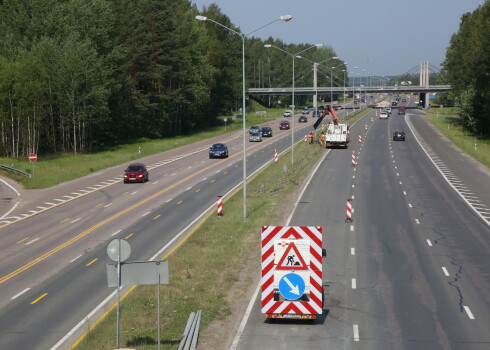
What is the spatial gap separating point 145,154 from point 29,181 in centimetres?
2149

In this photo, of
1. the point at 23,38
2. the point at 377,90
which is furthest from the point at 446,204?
the point at 377,90

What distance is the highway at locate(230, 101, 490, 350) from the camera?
1717cm

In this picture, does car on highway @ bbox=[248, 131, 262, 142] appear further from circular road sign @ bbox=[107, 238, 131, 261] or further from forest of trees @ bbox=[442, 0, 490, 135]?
circular road sign @ bbox=[107, 238, 131, 261]

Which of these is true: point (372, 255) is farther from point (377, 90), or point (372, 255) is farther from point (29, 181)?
point (377, 90)

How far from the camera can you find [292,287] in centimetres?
1756

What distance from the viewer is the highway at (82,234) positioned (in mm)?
19609

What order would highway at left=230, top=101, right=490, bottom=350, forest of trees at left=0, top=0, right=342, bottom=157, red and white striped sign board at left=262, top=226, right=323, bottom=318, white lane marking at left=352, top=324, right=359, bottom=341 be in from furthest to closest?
forest of trees at left=0, top=0, right=342, bottom=157 → red and white striped sign board at left=262, top=226, right=323, bottom=318 → highway at left=230, top=101, right=490, bottom=350 → white lane marking at left=352, top=324, right=359, bottom=341

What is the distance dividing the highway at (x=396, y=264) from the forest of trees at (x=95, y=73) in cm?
3153

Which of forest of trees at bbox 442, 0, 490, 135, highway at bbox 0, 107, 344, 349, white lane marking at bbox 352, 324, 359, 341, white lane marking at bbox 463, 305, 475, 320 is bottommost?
highway at bbox 0, 107, 344, 349

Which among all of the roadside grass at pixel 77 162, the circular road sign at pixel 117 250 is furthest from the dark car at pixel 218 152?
the circular road sign at pixel 117 250

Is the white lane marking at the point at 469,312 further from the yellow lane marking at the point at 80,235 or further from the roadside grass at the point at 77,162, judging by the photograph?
the roadside grass at the point at 77,162

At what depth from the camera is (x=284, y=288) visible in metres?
17.6

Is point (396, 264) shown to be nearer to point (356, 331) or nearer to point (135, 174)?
point (356, 331)

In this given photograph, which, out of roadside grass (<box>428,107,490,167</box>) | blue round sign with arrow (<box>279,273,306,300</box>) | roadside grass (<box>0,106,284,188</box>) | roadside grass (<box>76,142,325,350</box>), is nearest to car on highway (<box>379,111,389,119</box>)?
roadside grass (<box>428,107,490,167</box>)
